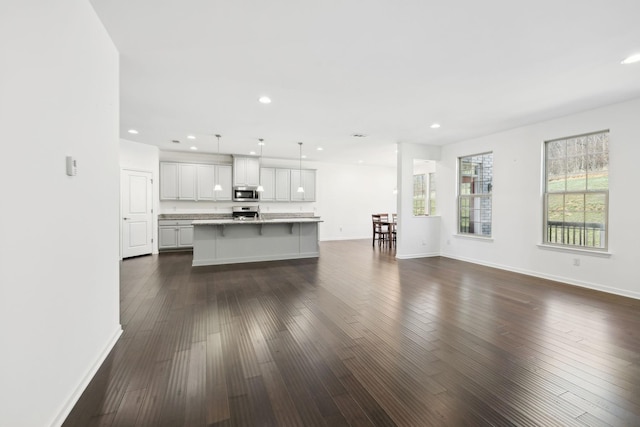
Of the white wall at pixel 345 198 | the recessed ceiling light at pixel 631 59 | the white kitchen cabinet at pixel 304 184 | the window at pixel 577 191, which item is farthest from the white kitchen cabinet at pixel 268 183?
the recessed ceiling light at pixel 631 59

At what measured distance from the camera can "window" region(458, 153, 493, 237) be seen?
5961mm

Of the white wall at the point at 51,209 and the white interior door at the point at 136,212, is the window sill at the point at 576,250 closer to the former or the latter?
the white wall at the point at 51,209

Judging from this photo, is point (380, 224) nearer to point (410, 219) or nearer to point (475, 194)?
point (410, 219)

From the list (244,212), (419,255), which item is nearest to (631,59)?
(419,255)

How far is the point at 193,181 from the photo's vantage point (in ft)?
25.3

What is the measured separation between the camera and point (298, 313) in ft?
10.5

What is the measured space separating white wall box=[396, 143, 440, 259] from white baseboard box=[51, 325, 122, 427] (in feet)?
18.4

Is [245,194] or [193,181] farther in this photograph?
[245,194]

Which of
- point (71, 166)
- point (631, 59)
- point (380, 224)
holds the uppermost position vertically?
point (631, 59)

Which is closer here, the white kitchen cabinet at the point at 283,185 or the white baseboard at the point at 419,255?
the white baseboard at the point at 419,255

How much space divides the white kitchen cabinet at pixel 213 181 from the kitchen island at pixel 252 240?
6.19 feet

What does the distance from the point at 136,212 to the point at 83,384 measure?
5684mm

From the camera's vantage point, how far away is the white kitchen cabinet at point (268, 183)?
8.45 meters

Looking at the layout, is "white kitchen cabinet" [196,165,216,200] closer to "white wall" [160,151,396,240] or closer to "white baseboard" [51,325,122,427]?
"white wall" [160,151,396,240]
